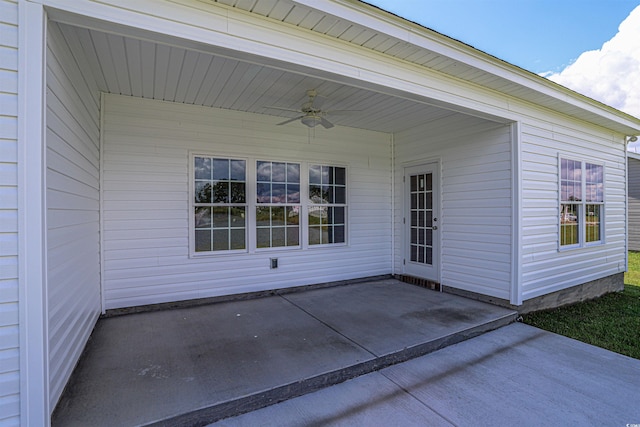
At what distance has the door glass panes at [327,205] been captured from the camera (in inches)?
210

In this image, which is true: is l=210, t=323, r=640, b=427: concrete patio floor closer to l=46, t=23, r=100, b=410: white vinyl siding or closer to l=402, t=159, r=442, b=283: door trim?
l=46, t=23, r=100, b=410: white vinyl siding

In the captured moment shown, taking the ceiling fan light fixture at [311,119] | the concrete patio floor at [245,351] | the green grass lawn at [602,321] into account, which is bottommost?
the green grass lawn at [602,321]

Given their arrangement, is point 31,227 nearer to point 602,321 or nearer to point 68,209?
point 68,209

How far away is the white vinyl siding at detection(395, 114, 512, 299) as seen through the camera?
4.36 m

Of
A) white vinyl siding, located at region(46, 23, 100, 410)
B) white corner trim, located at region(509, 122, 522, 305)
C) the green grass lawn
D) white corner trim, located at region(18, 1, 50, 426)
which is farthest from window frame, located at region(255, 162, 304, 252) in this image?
the green grass lawn

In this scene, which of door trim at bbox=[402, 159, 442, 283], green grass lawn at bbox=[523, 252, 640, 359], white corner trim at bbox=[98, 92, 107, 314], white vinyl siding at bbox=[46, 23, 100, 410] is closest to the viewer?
white vinyl siding at bbox=[46, 23, 100, 410]

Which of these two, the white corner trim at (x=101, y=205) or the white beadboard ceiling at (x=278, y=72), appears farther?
the white corner trim at (x=101, y=205)

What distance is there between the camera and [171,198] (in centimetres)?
419

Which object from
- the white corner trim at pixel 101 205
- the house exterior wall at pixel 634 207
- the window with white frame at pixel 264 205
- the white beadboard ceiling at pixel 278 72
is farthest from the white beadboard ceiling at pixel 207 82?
the house exterior wall at pixel 634 207

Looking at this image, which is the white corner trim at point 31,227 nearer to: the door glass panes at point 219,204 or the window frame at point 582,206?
the door glass panes at point 219,204

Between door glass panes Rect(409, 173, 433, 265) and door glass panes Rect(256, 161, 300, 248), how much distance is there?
2.20 metres

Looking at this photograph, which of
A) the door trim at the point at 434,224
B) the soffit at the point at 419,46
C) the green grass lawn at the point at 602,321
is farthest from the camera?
the door trim at the point at 434,224

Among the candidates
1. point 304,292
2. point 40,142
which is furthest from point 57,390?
point 304,292

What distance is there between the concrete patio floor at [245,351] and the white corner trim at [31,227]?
402 mm
